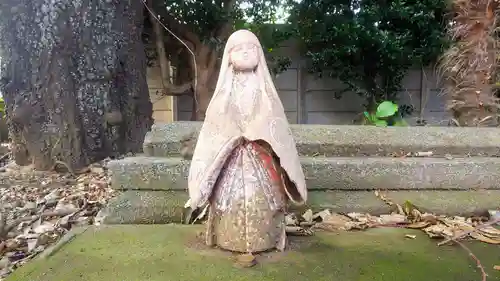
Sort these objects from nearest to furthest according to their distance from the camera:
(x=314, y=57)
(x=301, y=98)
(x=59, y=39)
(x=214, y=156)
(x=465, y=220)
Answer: (x=214, y=156)
(x=465, y=220)
(x=59, y=39)
(x=314, y=57)
(x=301, y=98)

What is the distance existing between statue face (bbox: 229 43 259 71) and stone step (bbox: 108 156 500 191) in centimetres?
75

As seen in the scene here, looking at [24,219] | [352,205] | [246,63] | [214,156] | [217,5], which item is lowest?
[24,219]

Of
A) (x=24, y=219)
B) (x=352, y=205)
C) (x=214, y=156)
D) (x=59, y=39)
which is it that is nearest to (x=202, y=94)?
(x=59, y=39)

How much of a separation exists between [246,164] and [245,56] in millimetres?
432

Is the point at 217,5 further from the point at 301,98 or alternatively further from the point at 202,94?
the point at 301,98

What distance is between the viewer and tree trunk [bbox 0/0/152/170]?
9.87 ft

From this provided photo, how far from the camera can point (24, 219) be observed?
2445 mm

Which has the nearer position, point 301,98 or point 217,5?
point 217,5

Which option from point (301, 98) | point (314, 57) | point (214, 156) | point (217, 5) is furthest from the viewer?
point (301, 98)

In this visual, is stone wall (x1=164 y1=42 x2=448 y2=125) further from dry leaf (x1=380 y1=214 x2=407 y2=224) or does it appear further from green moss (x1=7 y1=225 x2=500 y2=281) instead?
green moss (x1=7 y1=225 x2=500 y2=281)

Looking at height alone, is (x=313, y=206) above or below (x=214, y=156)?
below

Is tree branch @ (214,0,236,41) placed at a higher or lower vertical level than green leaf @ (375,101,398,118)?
higher

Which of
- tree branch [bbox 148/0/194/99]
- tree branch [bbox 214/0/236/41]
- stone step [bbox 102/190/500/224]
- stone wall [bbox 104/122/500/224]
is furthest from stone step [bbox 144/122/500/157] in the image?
tree branch [bbox 148/0/194/99]

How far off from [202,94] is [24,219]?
115 inches
